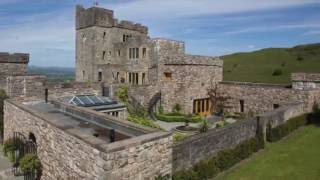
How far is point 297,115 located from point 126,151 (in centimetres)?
1725

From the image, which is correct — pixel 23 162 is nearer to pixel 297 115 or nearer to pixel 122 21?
pixel 297 115

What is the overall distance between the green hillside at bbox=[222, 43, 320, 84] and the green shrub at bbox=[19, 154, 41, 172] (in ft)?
139

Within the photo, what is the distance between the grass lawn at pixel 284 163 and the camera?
41.1 feet

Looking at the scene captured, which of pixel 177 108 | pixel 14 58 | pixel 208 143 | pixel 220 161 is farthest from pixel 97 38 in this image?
pixel 220 161

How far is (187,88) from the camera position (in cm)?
2736

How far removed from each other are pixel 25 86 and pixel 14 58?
717 cm

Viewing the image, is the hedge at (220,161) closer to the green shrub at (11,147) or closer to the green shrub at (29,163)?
the green shrub at (29,163)

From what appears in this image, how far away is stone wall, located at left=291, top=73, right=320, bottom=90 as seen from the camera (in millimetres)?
25609

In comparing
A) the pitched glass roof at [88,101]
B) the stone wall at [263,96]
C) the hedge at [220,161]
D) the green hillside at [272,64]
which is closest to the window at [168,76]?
the stone wall at [263,96]

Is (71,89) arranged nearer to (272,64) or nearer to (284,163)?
(284,163)

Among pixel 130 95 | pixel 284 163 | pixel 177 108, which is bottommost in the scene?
pixel 284 163

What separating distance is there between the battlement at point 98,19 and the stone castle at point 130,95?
0.40 feet

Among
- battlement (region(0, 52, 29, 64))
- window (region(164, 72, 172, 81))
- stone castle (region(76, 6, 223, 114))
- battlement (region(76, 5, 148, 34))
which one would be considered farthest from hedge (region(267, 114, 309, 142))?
battlement (region(76, 5, 148, 34))

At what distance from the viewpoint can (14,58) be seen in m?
25.4
